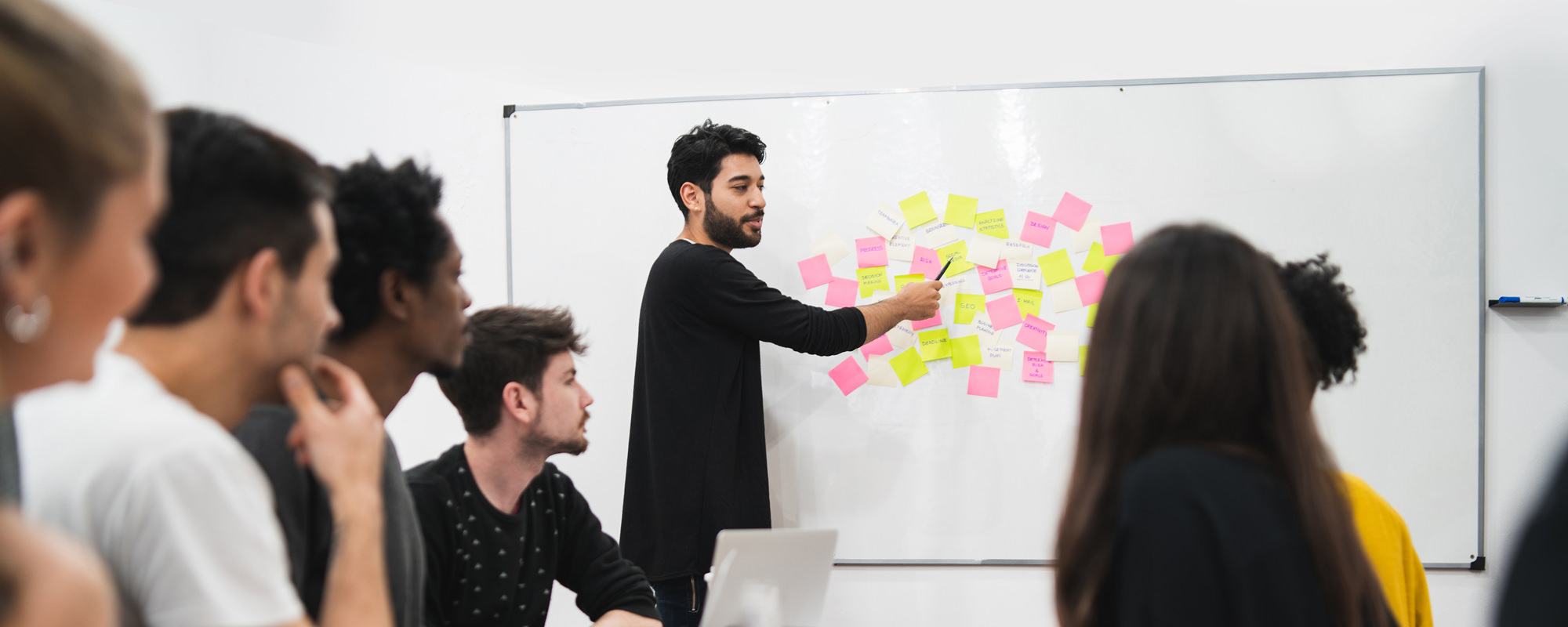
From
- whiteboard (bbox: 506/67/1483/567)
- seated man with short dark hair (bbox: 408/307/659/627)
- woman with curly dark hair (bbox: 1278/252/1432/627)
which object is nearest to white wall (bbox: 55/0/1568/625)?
whiteboard (bbox: 506/67/1483/567)

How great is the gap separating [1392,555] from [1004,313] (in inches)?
55.9

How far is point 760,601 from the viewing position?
1.47m

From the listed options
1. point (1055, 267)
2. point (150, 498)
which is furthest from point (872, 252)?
point (150, 498)

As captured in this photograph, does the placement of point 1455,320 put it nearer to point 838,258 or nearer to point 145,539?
point 838,258

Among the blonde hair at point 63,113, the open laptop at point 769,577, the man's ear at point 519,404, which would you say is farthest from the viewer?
the man's ear at point 519,404

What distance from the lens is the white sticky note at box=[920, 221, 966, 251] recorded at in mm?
2627

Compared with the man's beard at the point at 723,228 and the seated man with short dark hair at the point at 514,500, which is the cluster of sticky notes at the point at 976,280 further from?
the seated man with short dark hair at the point at 514,500

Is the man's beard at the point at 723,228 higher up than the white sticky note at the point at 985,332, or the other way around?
the man's beard at the point at 723,228

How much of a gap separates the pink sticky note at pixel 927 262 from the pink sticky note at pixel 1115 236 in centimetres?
46

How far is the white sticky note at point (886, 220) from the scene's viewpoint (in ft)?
8.66

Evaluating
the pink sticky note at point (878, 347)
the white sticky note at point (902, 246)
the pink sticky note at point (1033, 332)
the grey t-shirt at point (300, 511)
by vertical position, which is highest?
the white sticky note at point (902, 246)

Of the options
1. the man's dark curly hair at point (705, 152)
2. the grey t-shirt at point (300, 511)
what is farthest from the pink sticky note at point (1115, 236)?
the grey t-shirt at point (300, 511)

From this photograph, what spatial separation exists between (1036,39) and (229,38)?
81.7 inches

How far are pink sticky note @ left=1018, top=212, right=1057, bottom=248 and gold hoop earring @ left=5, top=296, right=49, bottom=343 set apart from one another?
236 cm
